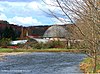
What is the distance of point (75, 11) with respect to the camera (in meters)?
7.36

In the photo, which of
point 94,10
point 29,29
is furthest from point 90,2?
point 29,29

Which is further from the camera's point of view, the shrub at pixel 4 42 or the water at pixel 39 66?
the shrub at pixel 4 42

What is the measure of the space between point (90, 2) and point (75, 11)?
1.77 ft

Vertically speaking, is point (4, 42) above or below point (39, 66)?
below

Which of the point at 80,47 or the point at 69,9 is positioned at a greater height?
the point at 69,9

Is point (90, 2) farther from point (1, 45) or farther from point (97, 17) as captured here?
point (1, 45)

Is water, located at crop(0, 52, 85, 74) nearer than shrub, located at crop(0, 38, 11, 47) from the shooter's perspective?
Yes

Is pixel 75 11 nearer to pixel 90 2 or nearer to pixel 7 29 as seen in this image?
pixel 90 2

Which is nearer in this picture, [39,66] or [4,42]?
[39,66]

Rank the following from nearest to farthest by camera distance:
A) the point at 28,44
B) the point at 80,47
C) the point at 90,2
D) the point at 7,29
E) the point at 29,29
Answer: the point at 90,2 < the point at 80,47 < the point at 28,44 < the point at 7,29 < the point at 29,29

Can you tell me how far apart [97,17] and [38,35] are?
328ft

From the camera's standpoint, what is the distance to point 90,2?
691cm

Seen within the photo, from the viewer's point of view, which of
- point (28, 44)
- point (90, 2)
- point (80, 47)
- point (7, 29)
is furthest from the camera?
point (7, 29)

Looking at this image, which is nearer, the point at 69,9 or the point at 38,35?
the point at 69,9
